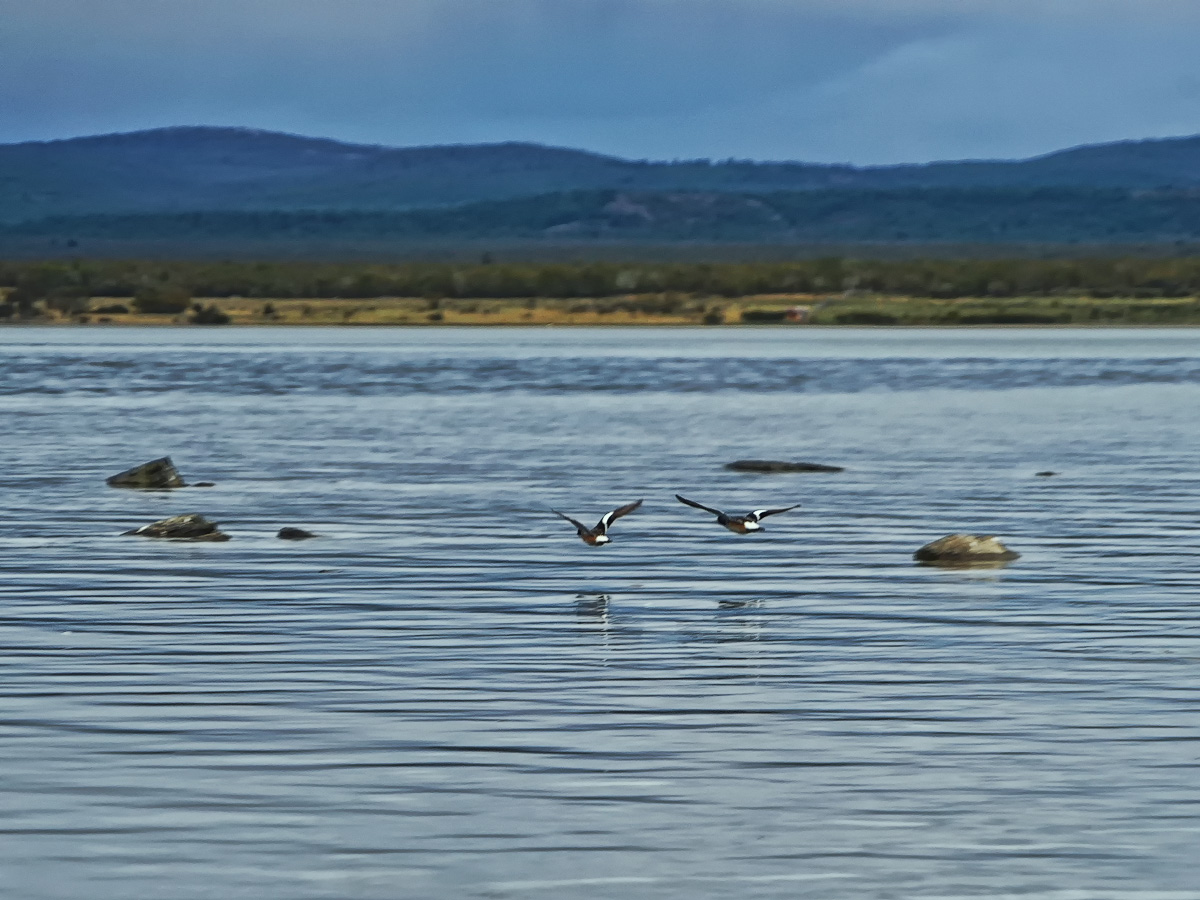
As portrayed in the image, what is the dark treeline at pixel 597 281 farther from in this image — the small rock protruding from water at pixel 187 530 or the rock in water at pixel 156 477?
the small rock protruding from water at pixel 187 530

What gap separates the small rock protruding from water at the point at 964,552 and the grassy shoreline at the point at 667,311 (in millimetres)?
110415

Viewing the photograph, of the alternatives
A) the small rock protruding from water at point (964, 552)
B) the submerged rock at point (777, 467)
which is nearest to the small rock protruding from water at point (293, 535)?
the small rock protruding from water at point (964, 552)

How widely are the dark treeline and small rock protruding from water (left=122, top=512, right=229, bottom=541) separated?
12706 cm

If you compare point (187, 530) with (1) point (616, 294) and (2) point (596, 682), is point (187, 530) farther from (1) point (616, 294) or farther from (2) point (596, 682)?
(1) point (616, 294)

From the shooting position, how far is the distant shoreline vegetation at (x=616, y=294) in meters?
141

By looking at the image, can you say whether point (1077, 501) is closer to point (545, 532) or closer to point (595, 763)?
point (545, 532)

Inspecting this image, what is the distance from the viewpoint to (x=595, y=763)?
1338 cm

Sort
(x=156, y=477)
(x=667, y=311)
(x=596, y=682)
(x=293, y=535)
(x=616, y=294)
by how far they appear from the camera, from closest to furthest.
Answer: (x=596, y=682) < (x=293, y=535) < (x=156, y=477) < (x=667, y=311) < (x=616, y=294)

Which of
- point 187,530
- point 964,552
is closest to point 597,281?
point 187,530

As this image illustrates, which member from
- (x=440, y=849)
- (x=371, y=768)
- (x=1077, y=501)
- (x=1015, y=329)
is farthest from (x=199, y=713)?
(x=1015, y=329)

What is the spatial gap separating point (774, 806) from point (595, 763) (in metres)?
1.33

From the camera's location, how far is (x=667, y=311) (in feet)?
477

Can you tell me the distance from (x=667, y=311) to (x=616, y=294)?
1436 cm

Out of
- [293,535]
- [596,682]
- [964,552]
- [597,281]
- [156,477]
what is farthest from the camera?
[597,281]
